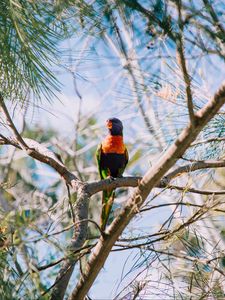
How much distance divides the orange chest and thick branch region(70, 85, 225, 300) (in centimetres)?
176

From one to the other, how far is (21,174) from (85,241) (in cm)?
315

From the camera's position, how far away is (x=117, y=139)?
3.38 metres

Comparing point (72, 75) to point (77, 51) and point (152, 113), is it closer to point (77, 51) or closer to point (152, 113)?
point (77, 51)

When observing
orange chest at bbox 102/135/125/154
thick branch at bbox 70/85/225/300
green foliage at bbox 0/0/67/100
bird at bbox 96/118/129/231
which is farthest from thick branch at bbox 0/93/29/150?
orange chest at bbox 102/135/125/154

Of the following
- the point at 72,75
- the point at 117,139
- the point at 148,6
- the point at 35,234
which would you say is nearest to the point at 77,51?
the point at 72,75

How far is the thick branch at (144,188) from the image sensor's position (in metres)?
1.34

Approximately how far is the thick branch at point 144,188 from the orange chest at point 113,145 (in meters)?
1.76

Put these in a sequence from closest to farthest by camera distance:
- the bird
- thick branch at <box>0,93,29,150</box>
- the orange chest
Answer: thick branch at <box>0,93,29,150</box>, the bird, the orange chest

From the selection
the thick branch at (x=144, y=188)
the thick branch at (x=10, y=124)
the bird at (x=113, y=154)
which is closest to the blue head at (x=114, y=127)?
the bird at (x=113, y=154)

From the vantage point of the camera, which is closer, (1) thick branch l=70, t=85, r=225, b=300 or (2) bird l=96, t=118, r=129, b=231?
(1) thick branch l=70, t=85, r=225, b=300

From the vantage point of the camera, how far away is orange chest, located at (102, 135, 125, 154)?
329 centimetres

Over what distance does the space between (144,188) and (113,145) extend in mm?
1872

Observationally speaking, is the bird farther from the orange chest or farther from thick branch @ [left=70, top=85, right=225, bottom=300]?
thick branch @ [left=70, top=85, right=225, bottom=300]

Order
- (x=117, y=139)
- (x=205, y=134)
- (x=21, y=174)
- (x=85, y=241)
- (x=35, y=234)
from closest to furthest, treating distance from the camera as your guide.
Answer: (x=35, y=234)
(x=85, y=241)
(x=205, y=134)
(x=117, y=139)
(x=21, y=174)
